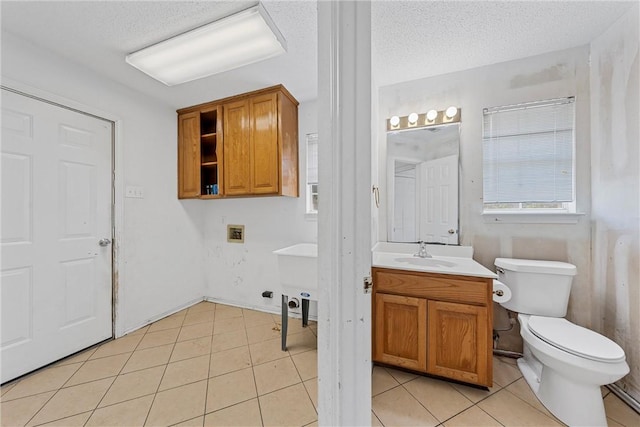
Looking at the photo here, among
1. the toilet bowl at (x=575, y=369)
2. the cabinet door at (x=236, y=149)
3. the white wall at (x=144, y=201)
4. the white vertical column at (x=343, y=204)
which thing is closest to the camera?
the white vertical column at (x=343, y=204)

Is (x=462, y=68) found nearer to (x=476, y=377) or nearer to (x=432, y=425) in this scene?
(x=476, y=377)

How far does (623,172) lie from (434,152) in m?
1.09

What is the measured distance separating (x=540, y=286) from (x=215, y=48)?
2.66 m

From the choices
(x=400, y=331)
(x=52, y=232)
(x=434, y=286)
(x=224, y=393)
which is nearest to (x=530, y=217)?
(x=434, y=286)

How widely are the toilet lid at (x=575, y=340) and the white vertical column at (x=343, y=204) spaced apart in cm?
126

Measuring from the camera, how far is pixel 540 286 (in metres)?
1.66

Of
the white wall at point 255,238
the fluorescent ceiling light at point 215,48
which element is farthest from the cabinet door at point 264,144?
the fluorescent ceiling light at point 215,48

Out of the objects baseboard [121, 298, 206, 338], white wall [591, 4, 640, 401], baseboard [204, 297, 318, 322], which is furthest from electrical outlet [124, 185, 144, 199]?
white wall [591, 4, 640, 401]

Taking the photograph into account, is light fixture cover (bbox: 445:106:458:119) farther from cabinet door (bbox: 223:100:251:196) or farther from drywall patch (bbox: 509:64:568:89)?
cabinet door (bbox: 223:100:251:196)

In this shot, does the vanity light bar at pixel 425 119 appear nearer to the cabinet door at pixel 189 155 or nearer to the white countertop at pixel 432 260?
the white countertop at pixel 432 260

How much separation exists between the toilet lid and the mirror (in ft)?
2.41

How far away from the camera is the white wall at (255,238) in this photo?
2582 mm

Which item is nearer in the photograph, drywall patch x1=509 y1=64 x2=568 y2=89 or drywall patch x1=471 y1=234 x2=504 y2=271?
drywall patch x1=509 y1=64 x2=568 y2=89

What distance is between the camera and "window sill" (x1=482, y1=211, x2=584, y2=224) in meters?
1.76
